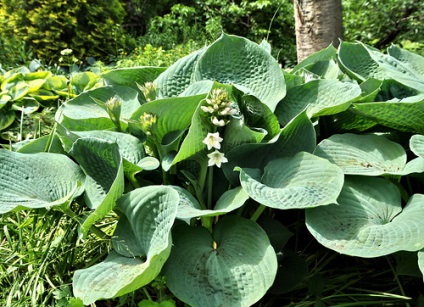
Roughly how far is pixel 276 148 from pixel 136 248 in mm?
544

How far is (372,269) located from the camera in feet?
5.75

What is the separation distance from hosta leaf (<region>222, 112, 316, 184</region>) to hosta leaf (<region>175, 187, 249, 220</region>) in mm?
98

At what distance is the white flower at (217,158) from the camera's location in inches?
58.4

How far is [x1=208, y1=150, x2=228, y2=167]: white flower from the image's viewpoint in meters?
1.48

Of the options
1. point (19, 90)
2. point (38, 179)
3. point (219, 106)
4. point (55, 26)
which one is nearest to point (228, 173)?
point (219, 106)

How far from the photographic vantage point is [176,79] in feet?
6.28

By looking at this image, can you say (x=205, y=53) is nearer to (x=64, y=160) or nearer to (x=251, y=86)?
(x=251, y=86)

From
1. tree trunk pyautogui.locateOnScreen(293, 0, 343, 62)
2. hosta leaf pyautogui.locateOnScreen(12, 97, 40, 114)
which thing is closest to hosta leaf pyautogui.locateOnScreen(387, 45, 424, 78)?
tree trunk pyautogui.locateOnScreen(293, 0, 343, 62)

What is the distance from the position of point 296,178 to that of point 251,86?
478 millimetres

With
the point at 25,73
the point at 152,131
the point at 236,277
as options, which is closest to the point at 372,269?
the point at 236,277

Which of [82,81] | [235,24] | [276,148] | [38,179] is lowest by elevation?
[235,24]

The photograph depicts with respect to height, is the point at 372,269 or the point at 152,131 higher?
the point at 152,131

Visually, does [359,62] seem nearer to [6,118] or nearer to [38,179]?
[38,179]

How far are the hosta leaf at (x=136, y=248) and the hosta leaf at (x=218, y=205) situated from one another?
6 cm
